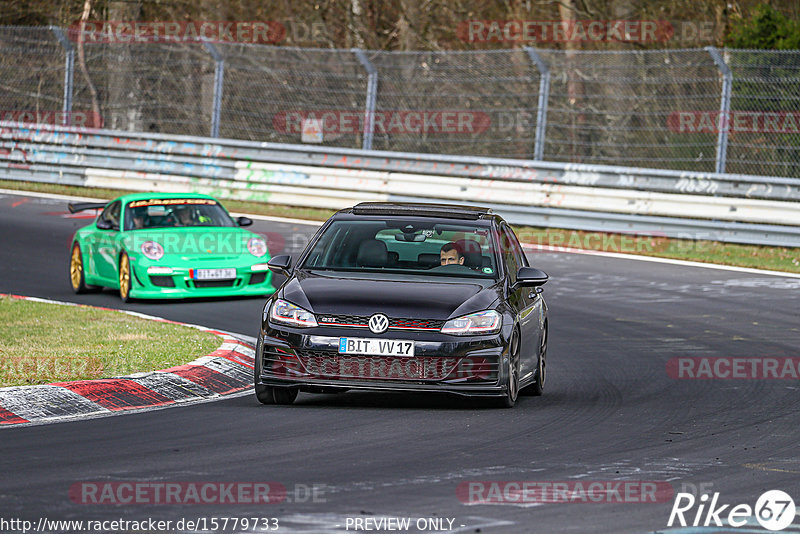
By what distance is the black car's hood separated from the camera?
9.09 meters

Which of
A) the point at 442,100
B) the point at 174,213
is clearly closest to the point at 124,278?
the point at 174,213

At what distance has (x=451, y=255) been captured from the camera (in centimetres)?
1009

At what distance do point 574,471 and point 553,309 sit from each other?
840cm

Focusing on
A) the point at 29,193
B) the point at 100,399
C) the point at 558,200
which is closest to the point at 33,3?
the point at 29,193

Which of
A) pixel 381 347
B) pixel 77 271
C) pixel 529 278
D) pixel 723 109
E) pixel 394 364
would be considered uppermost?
pixel 723 109

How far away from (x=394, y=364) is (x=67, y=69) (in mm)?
19781

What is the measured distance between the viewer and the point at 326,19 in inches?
1641

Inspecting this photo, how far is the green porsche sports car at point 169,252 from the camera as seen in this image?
15.7 m

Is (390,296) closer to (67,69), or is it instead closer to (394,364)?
(394,364)

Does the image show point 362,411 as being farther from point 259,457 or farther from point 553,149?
point 553,149

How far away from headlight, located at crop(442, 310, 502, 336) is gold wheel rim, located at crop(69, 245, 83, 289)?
8561mm

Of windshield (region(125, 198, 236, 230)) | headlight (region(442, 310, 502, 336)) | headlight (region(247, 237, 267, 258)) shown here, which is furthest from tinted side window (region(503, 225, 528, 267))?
windshield (region(125, 198, 236, 230))

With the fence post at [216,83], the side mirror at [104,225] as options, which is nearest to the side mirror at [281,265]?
the side mirror at [104,225]

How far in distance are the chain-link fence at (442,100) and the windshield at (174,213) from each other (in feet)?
22.1
